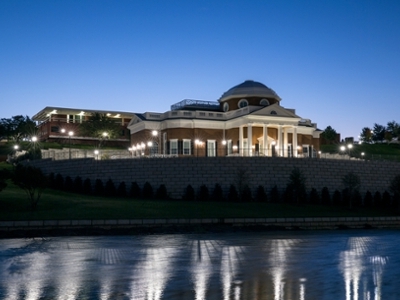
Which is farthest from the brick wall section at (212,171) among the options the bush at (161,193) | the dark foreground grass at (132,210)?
the dark foreground grass at (132,210)

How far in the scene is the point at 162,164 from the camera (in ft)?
141

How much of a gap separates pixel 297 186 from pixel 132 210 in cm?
1484

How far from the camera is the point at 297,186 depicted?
40.4 meters

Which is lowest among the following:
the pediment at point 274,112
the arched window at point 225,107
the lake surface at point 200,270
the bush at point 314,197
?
the lake surface at point 200,270

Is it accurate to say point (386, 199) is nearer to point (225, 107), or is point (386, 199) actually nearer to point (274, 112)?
point (274, 112)

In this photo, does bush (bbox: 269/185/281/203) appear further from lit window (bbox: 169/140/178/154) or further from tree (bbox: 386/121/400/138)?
tree (bbox: 386/121/400/138)

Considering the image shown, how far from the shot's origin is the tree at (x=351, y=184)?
1635 inches

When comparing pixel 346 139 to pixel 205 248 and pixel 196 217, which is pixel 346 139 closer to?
pixel 196 217

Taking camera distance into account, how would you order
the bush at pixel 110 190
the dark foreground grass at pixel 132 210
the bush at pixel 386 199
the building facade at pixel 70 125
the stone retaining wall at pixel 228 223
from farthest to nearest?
the building facade at pixel 70 125, the bush at pixel 386 199, the bush at pixel 110 190, the dark foreground grass at pixel 132 210, the stone retaining wall at pixel 228 223

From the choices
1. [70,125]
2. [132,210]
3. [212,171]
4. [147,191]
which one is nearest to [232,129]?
[212,171]

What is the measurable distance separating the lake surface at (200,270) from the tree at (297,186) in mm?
19442

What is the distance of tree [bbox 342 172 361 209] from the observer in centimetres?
4152

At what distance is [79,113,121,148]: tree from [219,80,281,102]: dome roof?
25537mm

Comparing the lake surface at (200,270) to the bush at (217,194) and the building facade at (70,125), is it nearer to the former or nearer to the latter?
the bush at (217,194)
